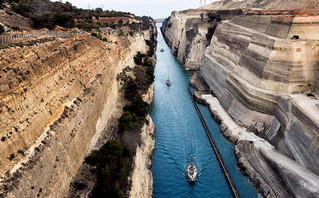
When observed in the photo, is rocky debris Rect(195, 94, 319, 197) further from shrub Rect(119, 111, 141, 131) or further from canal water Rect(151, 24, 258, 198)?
shrub Rect(119, 111, 141, 131)

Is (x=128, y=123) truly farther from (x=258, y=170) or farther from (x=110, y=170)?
(x=258, y=170)

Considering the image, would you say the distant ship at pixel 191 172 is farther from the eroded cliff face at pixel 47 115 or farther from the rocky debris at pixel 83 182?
the rocky debris at pixel 83 182

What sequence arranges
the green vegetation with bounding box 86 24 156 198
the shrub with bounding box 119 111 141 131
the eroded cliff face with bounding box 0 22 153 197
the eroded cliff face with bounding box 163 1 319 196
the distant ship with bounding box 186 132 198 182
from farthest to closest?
the shrub with bounding box 119 111 141 131
the distant ship with bounding box 186 132 198 182
the eroded cliff face with bounding box 163 1 319 196
the green vegetation with bounding box 86 24 156 198
the eroded cliff face with bounding box 0 22 153 197

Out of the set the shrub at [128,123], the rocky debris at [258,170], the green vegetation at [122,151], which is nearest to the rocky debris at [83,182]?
the green vegetation at [122,151]

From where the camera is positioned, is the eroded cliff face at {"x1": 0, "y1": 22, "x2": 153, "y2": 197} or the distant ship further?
the distant ship

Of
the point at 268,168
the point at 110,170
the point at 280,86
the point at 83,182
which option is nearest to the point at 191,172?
the point at 268,168

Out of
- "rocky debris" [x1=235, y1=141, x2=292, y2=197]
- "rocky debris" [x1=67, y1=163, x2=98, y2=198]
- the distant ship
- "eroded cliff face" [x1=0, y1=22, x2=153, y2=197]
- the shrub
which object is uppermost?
"eroded cliff face" [x1=0, y1=22, x2=153, y2=197]

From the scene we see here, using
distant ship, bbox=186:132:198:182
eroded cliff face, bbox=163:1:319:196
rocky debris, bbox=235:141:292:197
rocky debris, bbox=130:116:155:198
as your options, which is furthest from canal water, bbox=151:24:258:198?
eroded cliff face, bbox=163:1:319:196
